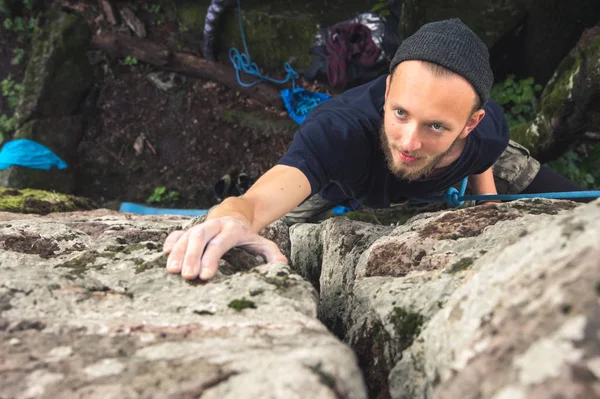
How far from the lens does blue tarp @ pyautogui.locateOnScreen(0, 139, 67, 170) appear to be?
6535mm

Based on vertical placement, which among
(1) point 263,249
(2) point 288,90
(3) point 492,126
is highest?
(2) point 288,90

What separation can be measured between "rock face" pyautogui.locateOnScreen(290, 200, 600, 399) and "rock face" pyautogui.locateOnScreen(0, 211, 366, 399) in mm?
323

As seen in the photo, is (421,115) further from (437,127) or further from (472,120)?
(472,120)

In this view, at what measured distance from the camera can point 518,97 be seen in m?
5.68

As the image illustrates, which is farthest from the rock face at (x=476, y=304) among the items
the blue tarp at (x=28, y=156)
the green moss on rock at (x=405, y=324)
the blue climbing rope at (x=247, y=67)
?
the blue tarp at (x=28, y=156)

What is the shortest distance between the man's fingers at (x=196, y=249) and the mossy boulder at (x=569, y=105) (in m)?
3.75

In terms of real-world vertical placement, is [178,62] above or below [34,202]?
above

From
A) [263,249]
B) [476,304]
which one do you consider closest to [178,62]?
[263,249]

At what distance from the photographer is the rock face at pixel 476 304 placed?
3.14 feet

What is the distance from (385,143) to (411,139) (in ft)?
0.80

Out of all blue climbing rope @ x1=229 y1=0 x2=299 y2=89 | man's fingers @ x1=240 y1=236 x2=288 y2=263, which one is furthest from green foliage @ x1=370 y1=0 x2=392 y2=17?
man's fingers @ x1=240 y1=236 x2=288 y2=263

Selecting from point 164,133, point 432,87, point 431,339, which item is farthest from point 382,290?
point 164,133

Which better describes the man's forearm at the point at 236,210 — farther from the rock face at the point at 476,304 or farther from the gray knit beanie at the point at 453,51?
the gray knit beanie at the point at 453,51

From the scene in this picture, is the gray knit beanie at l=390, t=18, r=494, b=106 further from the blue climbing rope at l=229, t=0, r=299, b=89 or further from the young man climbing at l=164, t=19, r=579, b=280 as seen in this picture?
the blue climbing rope at l=229, t=0, r=299, b=89
